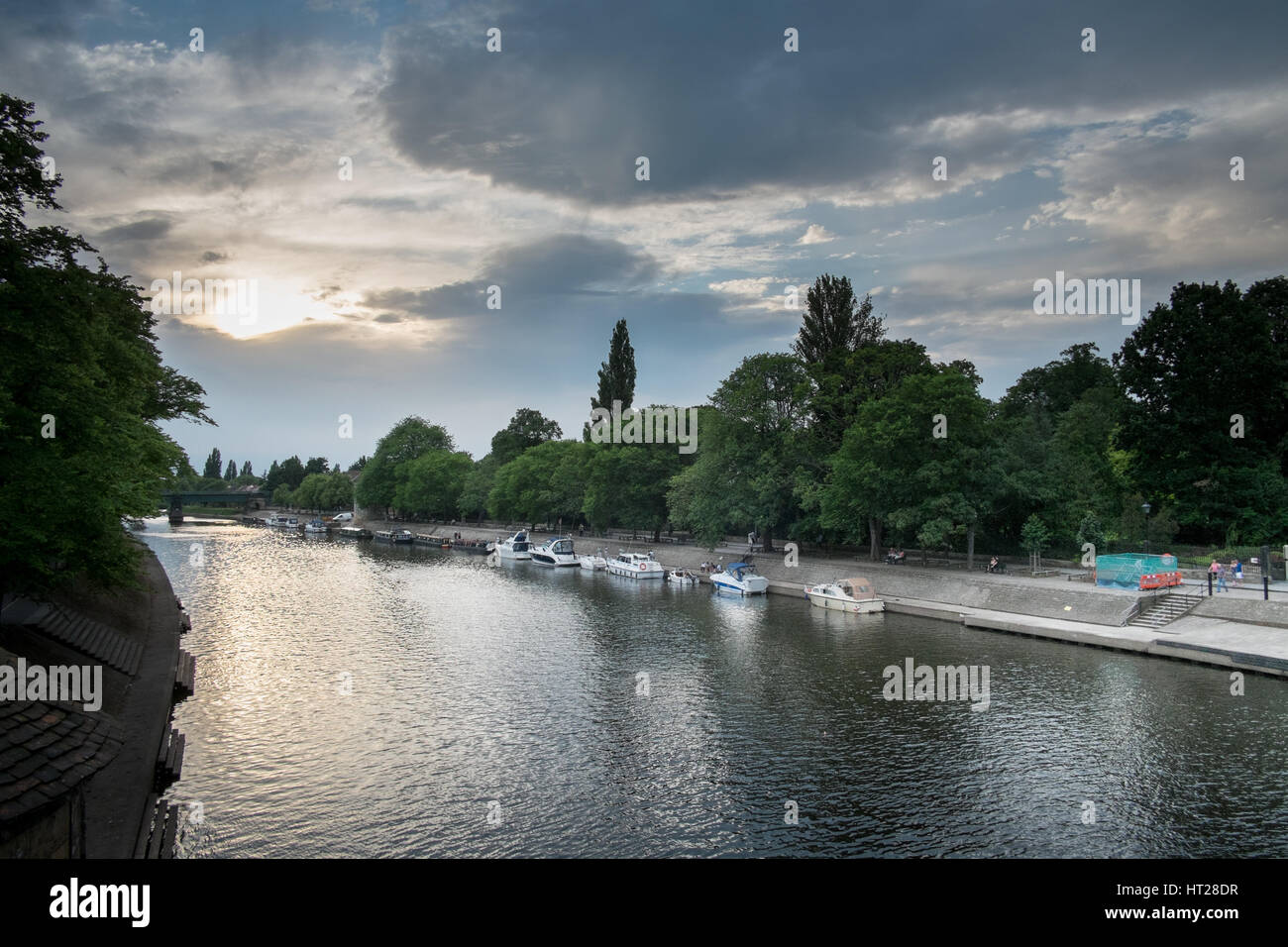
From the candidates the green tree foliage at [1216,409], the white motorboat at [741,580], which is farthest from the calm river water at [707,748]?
the green tree foliage at [1216,409]

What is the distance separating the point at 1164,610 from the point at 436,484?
12207cm

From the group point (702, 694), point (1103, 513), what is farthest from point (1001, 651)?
point (1103, 513)

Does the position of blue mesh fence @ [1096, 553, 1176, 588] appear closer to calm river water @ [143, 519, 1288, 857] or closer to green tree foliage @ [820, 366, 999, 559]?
calm river water @ [143, 519, 1288, 857]

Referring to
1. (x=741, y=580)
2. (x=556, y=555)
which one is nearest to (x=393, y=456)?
(x=556, y=555)

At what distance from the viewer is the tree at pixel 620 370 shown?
107 metres

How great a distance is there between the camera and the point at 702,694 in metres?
31.2

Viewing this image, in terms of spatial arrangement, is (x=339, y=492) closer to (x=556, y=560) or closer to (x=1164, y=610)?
(x=556, y=560)

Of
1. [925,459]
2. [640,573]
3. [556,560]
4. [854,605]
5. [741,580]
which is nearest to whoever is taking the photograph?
[854,605]

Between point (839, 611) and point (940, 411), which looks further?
point (940, 411)

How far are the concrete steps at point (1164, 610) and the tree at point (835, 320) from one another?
4224cm

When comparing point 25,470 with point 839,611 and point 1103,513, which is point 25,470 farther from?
point 1103,513

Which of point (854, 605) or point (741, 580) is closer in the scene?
point (854, 605)

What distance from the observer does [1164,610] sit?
40250 millimetres
